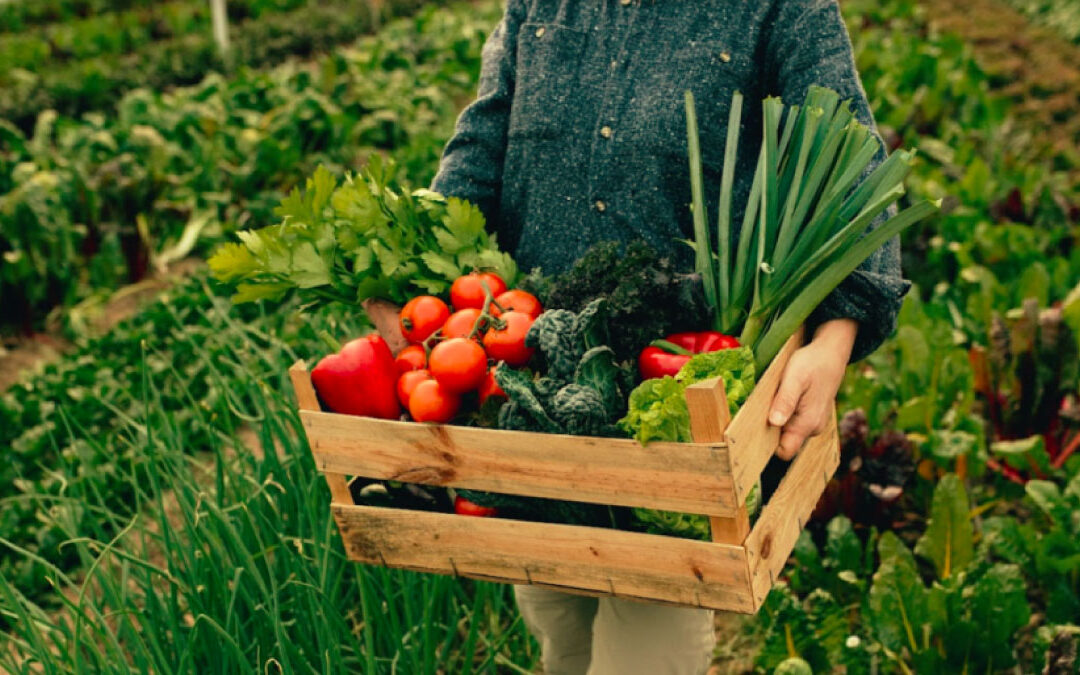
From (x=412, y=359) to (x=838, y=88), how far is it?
3.02ft

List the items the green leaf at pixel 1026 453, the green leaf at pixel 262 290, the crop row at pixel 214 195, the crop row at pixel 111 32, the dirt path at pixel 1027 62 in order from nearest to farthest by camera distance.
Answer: the green leaf at pixel 262 290 < the green leaf at pixel 1026 453 < the crop row at pixel 214 195 < the dirt path at pixel 1027 62 < the crop row at pixel 111 32

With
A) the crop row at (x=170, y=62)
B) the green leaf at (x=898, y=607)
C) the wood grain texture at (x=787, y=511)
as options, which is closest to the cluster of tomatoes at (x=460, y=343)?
the wood grain texture at (x=787, y=511)

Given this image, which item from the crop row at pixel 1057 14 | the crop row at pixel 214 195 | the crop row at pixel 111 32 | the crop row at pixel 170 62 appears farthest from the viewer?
the crop row at pixel 111 32

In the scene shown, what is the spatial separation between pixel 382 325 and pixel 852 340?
90cm

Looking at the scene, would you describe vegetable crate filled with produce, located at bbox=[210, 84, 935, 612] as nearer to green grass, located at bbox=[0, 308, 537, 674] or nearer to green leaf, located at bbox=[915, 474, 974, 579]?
green grass, located at bbox=[0, 308, 537, 674]

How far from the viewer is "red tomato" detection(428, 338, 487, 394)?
1.65 metres

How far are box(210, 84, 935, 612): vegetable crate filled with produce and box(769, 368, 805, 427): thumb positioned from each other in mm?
18

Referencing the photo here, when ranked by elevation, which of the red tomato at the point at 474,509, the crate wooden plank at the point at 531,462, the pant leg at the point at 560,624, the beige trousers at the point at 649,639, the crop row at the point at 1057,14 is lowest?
the pant leg at the point at 560,624

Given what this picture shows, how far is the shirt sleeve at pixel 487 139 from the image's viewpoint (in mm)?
2203

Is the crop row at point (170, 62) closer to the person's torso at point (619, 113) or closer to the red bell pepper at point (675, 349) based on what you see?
the person's torso at point (619, 113)

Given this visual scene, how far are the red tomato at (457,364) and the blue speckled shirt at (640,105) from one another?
0.48 metres

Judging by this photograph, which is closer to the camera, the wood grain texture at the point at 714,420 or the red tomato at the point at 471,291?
the wood grain texture at the point at 714,420

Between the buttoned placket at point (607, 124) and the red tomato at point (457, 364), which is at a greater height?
the buttoned placket at point (607, 124)

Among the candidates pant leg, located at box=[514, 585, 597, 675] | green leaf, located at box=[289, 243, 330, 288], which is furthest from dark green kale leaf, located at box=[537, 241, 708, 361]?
pant leg, located at box=[514, 585, 597, 675]
